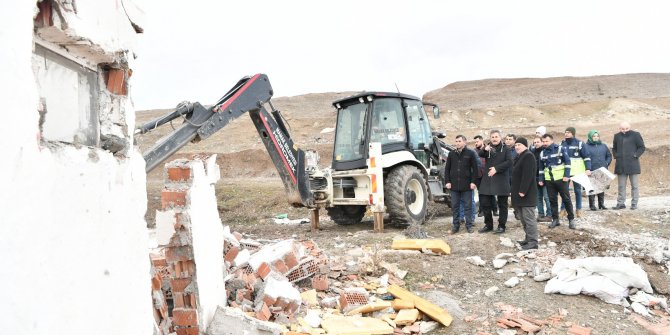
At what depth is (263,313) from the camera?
394cm

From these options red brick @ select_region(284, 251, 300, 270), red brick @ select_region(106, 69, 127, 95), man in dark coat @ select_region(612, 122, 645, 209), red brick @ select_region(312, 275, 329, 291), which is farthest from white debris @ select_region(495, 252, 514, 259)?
red brick @ select_region(106, 69, 127, 95)

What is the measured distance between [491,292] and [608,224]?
4186 mm

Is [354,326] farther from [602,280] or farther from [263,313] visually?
[602,280]

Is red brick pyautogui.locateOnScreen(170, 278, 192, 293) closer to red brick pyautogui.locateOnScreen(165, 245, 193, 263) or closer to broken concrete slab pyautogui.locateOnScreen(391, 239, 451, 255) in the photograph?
red brick pyautogui.locateOnScreen(165, 245, 193, 263)

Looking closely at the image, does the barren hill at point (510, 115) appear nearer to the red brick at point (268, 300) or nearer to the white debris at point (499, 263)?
the red brick at point (268, 300)

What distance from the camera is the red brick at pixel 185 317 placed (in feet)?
11.2

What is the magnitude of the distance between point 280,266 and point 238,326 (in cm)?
126

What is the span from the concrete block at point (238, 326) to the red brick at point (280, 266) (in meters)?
1.17

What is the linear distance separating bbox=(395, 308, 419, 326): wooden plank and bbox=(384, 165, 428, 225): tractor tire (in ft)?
13.5

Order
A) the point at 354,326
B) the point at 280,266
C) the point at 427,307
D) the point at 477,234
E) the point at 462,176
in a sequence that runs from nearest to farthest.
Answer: the point at 354,326 < the point at 427,307 < the point at 280,266 < the point at 477,234 < the point at 462,176

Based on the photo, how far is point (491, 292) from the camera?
5.14 metres

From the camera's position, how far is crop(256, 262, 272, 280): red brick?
4598 millimetres

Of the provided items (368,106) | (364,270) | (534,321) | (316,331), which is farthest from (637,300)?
(368,106)

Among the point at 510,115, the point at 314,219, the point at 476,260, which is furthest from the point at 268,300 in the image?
the point at 510,115
